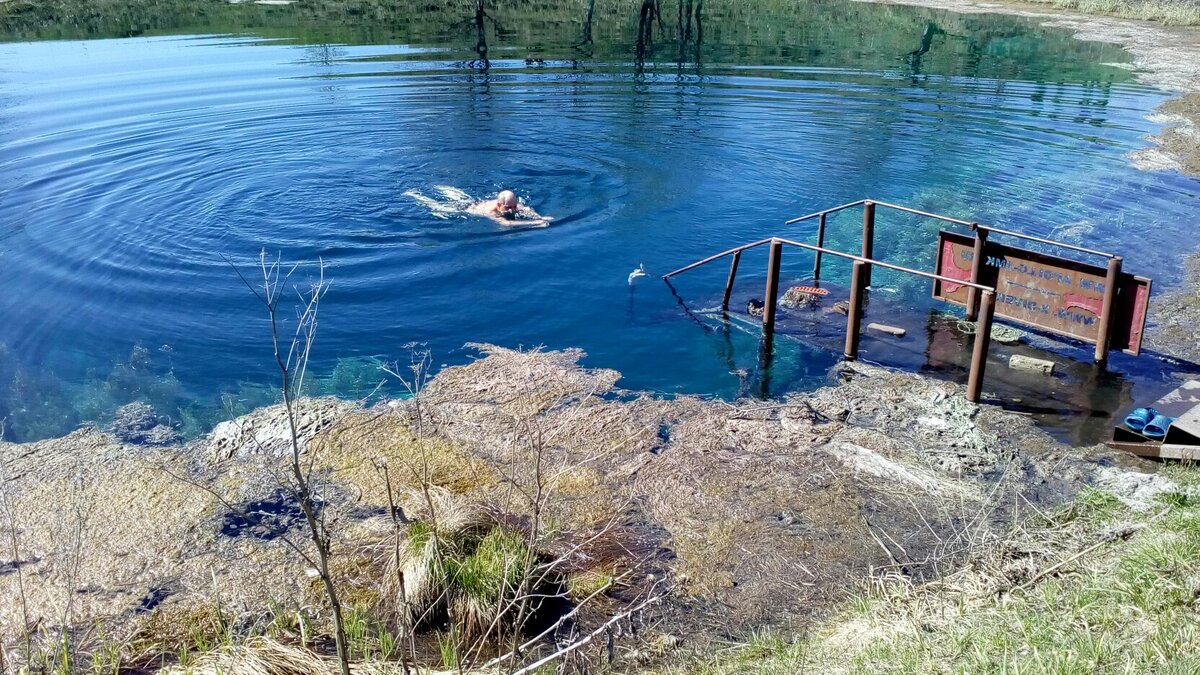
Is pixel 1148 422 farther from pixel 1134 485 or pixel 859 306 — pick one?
pixel 859 306

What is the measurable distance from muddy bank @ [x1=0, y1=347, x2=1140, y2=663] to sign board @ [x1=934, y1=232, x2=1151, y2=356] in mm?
1989

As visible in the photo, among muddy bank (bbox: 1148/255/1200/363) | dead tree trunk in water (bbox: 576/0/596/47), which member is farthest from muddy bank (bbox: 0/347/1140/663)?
dead tree trunk in water (bbox: 576/0/596/47)

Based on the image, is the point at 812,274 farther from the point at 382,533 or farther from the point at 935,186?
the point at 382,533

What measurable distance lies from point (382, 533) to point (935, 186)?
1625 cm

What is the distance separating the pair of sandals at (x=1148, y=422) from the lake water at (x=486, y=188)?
161cm

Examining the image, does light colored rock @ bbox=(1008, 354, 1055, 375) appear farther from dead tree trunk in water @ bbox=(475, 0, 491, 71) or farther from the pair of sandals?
dead tree trunk in water @ bbox=(475, 0, 491, 71)

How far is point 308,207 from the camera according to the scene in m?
18.3

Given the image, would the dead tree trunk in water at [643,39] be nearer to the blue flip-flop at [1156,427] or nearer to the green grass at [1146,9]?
the green grass at [1146,9]

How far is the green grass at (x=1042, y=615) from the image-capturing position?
5.70m

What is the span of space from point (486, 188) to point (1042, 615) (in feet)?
50.7

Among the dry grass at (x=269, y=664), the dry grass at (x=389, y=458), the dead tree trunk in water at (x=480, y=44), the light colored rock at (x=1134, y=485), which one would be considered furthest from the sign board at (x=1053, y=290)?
the dead tree trunk in water at (x=480, y=44)

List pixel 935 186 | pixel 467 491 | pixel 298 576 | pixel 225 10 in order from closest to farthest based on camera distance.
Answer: pixel 298 576 < pixel 467 491 < pixel 935 186 < pixel 225 10

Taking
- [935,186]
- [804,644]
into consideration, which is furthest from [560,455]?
[935,186]

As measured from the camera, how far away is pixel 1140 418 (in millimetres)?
10227
